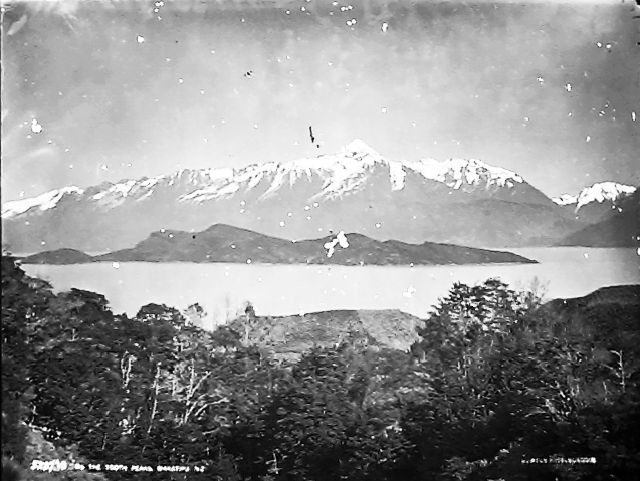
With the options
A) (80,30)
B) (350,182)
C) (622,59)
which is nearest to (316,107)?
(350,182)

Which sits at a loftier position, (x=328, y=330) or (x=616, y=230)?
(x=616, y=230)

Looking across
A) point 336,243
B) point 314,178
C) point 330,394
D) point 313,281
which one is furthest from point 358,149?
point 330,394

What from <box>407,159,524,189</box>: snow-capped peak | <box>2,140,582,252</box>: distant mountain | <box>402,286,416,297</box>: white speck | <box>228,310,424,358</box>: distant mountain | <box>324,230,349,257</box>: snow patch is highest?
<box>407,159,524,189</box>: snow-capped peak

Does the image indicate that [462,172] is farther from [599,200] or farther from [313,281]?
[313,281]

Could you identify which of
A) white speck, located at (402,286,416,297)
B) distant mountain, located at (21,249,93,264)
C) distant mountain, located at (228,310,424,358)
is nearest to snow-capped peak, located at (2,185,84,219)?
distant mountain, located at (21,249,93,264)

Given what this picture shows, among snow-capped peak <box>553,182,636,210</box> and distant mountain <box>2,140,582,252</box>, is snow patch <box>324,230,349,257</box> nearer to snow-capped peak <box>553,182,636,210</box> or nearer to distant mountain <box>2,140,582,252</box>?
distant mountain <box>2,140,582,252</box>

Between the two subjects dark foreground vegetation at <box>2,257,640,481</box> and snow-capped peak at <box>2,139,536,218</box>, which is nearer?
dark foreground vegetation at <box>2,257,640,481</box>

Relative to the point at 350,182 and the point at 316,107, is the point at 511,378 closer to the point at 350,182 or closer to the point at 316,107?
the point at 350,182
